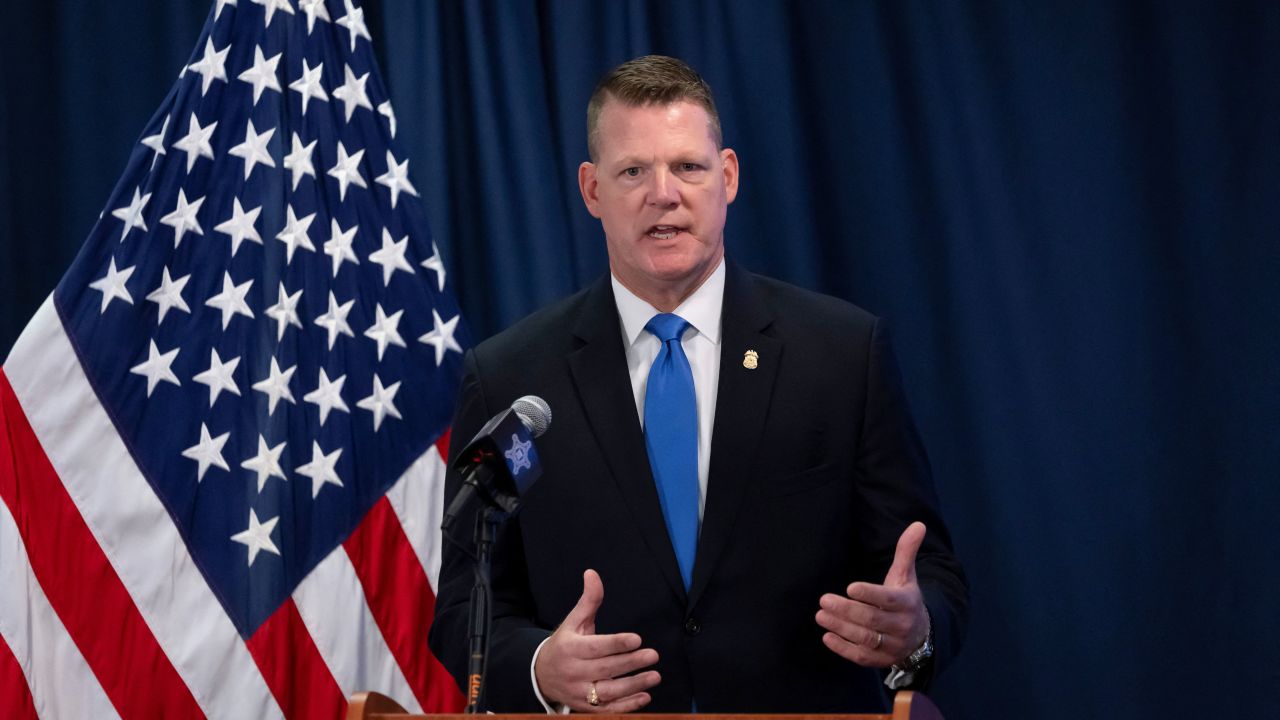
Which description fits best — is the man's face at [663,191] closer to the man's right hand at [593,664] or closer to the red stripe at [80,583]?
the man's right hand at [593,664]

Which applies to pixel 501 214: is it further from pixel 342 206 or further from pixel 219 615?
pixel 219 615

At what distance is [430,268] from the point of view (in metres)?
3.12

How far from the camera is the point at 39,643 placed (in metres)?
2.69

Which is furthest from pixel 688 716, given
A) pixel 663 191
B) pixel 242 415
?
pixel 242 415

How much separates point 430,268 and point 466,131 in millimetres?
483

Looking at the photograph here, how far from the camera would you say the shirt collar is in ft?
7.90

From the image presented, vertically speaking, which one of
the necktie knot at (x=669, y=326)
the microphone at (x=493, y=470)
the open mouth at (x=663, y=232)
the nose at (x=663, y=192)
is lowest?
the microphone at (x=493, y=470)

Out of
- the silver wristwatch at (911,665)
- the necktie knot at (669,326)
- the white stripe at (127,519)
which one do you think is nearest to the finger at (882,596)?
the silver wristwatch at (911,665)

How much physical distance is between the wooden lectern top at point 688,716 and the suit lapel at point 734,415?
0.67 meters

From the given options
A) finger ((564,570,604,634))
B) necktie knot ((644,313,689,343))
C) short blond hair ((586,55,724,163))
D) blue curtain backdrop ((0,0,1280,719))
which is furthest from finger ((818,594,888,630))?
blue curtain backdrop ((0,0,1280,719))

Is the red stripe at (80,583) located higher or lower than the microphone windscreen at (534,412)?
lower

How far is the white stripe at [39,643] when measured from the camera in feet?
8.71

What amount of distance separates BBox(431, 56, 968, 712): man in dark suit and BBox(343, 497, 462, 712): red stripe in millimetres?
619

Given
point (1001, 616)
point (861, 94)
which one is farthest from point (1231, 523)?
point (861, 94)
